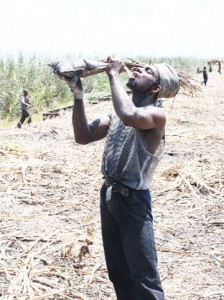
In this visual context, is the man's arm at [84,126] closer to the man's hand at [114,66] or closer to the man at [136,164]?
the man at [136,164]

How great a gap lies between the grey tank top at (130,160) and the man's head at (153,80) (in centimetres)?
24

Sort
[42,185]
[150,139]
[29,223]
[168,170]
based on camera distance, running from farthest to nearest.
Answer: [168,170] → [42,185] → [29,223] → [150,139]

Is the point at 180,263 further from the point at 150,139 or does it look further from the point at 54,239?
the point at 150,139

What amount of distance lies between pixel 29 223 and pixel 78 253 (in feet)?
3.54

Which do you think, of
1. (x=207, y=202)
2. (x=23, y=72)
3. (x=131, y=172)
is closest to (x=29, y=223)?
(x=207, y=202)

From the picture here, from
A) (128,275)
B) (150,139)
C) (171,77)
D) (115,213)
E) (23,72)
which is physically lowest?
(23,72)

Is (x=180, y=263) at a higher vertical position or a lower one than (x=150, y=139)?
lower

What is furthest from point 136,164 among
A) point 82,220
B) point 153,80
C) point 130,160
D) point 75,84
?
Answer: point 82,220

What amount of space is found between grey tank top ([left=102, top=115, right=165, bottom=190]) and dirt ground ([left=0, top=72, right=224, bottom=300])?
623 millimetres

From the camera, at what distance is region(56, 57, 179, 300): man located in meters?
2.64

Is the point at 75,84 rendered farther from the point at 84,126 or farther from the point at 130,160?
the point at 130,160

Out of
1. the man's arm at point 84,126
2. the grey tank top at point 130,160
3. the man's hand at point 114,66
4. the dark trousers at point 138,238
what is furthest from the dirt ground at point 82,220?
the man's hand at point 114,66

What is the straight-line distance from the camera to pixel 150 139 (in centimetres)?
266

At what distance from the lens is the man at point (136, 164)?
2637 millimetres
